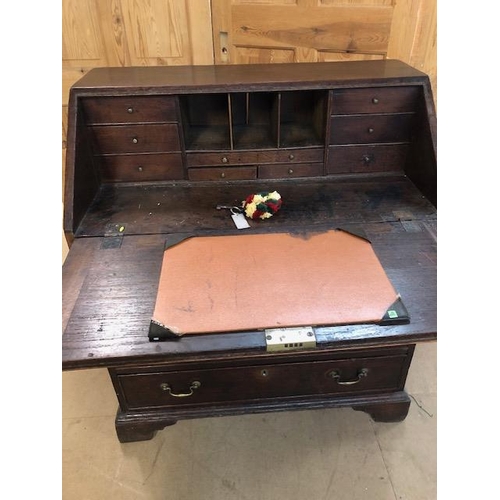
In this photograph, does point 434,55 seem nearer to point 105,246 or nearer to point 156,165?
point 156,165

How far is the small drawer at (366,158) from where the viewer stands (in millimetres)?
1404

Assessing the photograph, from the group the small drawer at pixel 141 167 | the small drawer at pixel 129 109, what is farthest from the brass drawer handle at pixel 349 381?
the small drawer at pixel 129 109

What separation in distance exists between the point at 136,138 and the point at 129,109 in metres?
0.09

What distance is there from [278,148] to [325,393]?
0.81m

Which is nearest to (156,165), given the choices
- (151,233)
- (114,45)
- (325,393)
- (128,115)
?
(128,115)

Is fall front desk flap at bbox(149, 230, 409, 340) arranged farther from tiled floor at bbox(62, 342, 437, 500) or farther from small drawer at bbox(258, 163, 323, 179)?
tiled floor at bbox(62, 342, 437, 500)

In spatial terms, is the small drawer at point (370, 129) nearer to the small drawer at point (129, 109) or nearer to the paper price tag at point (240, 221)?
the paper price tag at point (240, 221)

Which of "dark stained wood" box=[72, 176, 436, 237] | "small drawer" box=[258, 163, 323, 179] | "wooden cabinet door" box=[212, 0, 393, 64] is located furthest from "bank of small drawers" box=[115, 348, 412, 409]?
"wooden cabinet door" box=[212, 0, 393, 64]

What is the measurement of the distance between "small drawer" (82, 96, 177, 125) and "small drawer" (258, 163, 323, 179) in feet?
1.14

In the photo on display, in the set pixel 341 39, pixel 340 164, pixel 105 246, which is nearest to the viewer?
pixel 105 246

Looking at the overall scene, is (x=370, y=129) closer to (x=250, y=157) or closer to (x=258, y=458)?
(x=250, y=157)

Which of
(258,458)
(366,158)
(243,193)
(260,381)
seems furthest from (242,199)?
(258,458)

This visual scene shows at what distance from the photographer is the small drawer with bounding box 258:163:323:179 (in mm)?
1400

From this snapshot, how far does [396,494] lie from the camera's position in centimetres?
120
